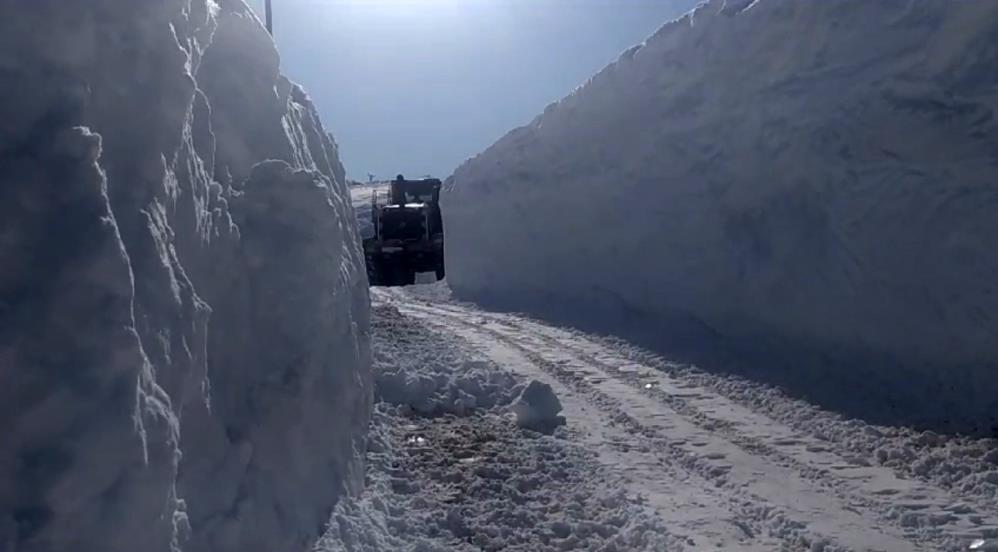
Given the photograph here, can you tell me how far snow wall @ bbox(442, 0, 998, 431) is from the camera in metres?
9.73

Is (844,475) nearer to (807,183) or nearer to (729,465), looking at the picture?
(729,465)

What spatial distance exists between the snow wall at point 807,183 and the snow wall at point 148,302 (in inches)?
247

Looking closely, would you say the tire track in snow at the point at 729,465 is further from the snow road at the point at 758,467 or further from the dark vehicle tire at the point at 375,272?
the dark vehicle tire at the point at 375,272

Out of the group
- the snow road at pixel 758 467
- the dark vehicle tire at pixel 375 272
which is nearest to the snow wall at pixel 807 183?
the snow road at pixel 758 467

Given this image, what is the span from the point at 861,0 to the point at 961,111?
2606 mm

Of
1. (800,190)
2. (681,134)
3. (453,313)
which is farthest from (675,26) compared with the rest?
(453,313)

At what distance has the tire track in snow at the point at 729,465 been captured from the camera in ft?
19.7

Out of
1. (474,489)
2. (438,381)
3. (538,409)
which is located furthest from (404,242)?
(474,489)

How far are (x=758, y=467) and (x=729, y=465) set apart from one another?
8.6 inches

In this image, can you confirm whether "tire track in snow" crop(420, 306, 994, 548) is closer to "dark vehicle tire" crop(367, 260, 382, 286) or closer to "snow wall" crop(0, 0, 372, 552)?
"snow wall" crop(0, 0, 372, 552)

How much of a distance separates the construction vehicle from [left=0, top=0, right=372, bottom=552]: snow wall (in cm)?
2222

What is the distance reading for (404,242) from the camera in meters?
28.5

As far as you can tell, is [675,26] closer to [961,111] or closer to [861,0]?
[861,0]

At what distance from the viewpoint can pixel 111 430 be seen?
3.04 m
